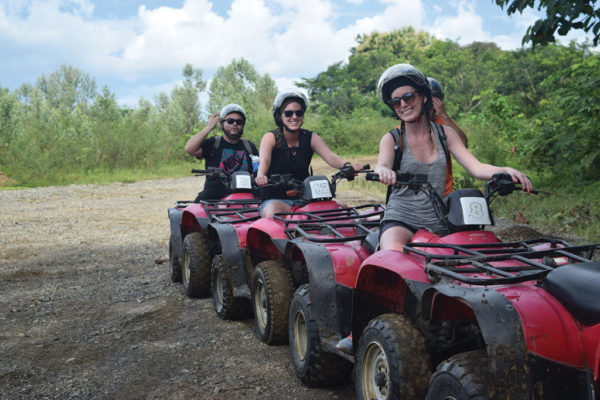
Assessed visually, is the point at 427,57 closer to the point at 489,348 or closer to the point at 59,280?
the point at 59,280

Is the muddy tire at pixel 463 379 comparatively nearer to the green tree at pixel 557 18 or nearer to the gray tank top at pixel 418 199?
the gray tank top at pixel 418 199

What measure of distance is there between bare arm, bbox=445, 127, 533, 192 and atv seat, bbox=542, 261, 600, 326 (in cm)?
85

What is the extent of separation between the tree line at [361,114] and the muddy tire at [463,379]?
6533mm

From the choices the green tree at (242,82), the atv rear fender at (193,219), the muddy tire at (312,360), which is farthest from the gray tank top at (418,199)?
the green tree at (242,82)

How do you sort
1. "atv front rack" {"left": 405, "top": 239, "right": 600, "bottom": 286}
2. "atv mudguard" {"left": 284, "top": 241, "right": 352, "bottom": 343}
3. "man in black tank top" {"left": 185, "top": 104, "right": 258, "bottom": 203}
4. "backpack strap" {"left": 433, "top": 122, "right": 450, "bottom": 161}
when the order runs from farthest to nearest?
"man in black tank top" {"left": 185, "top": 104, "right": 258, "bottom": 203} → "backpack strap" {"left": 433, "top": 122, "right": 450, "bottom": 161} → "atv mudguard" {"left": 284, "top": 241, "right": 352, "bottom": 343} → "atv front rack" {"left": 405, "top": 239, "right": 600, "bottom": 286}

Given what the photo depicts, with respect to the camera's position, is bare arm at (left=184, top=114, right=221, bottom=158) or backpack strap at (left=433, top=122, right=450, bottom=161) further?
bare arm at (left=184, top=114, right=221, bottom=158)

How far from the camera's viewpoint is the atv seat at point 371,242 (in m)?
3.62

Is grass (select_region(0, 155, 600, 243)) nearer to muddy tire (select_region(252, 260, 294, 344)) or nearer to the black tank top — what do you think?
the black tank top

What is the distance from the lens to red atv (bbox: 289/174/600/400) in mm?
2107

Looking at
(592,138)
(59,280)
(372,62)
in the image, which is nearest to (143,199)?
(59,280)

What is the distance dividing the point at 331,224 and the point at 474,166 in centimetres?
Result: 114

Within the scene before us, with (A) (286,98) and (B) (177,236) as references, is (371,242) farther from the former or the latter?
(B) (177,236)

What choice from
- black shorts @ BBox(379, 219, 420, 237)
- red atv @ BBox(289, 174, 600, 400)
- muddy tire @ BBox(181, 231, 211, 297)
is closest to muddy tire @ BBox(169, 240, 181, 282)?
muddy tire @ BBox(181, 231, 211, 297)

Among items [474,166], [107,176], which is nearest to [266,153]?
[474,166]
